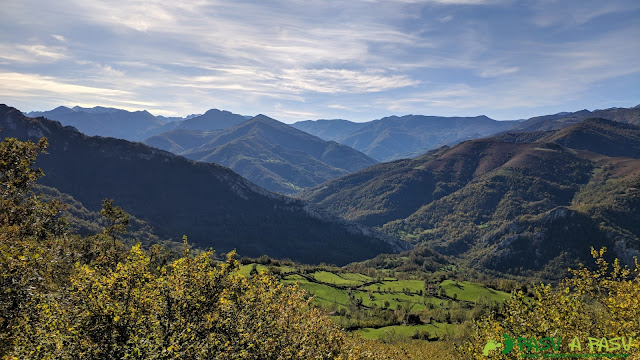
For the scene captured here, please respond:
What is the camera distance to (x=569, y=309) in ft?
73.4

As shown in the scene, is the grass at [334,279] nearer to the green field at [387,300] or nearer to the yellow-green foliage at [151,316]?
the green field at [387,300]

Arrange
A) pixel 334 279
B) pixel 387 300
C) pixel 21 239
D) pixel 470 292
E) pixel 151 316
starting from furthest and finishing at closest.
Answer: pixel 334 279
pixel 470 292
pixel 387 300
pixel 21 239
pixel 151 316

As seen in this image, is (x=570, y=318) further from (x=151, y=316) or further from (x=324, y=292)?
(x=324, y=292)

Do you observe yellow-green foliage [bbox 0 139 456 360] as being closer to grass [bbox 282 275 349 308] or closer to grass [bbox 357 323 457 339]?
grass [bbox 357 323 457 339]

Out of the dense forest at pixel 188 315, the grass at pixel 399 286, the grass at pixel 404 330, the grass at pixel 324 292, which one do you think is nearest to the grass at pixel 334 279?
the grass at pixel 399 286

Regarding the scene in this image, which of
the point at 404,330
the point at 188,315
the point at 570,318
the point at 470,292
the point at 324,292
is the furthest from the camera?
the point at 470,292

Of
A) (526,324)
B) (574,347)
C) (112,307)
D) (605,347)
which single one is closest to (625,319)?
(605,347)

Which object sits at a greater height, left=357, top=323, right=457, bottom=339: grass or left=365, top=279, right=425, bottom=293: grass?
left=357, top=323, right=457, bottom=339: grass

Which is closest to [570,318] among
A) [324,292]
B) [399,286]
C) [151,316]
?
[151,316]

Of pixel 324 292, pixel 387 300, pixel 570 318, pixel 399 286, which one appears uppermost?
pixel 570 318

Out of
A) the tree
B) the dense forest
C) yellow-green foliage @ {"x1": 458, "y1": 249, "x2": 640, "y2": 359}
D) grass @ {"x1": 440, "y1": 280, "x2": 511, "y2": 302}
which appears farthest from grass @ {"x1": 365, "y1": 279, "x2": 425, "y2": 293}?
the tree

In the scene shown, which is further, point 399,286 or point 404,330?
point 399,286

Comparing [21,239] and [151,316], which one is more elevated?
[21,239]

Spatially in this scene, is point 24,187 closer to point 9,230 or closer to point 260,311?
point 9,230
